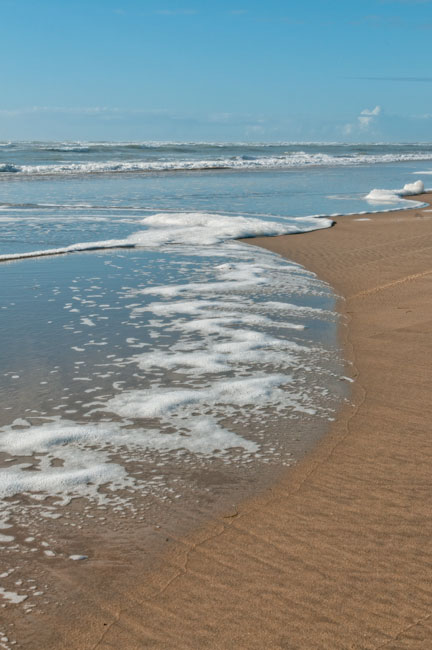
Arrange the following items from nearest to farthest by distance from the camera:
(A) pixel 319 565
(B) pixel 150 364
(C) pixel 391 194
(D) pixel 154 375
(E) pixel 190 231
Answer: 1. (A) pixel 319 565
2. (D) pixel 154 375
3. (B) pixel 150 364
4. (E) pixel 190 231
5. (C) pixel 391 194

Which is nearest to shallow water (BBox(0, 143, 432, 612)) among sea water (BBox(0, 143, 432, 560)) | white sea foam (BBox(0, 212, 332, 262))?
sea water (BBox(0, 143, 432, 560))

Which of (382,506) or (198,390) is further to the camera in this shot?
(198,390)

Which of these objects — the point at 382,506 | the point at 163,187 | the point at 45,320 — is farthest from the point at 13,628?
the point at 163,187

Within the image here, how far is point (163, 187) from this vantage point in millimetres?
28297

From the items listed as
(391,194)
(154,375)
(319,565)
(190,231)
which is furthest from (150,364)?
(391,194)

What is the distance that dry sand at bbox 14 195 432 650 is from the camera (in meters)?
2.68

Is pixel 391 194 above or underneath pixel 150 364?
above

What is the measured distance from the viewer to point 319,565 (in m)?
3.10

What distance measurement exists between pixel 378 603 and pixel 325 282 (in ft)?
24.5

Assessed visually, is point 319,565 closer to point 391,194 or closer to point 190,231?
point 190,231

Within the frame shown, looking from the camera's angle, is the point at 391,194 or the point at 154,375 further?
the point at 391,194

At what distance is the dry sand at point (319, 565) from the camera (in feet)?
8.79

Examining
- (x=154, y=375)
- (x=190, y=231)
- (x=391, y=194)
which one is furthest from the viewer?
(x=391, y=194)

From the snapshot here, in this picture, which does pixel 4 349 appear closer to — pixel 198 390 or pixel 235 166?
pixel 198 390
